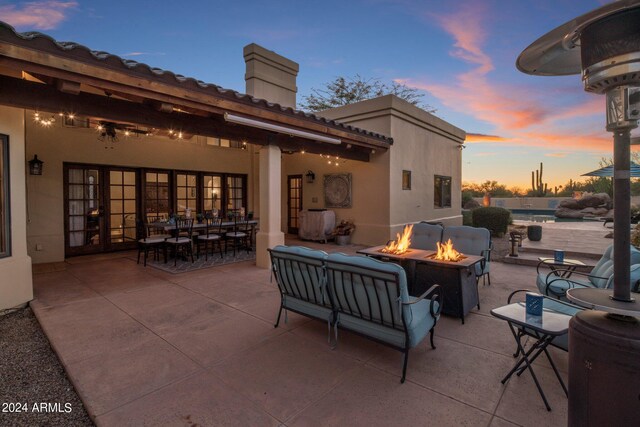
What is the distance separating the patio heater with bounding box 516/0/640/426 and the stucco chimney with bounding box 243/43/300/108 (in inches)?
357

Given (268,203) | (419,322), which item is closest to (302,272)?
(419,322)

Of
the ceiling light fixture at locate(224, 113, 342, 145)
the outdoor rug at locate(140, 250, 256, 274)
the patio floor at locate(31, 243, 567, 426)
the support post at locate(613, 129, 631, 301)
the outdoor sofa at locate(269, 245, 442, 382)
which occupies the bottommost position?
the patio floor at locate(31, 243, 567, 426)

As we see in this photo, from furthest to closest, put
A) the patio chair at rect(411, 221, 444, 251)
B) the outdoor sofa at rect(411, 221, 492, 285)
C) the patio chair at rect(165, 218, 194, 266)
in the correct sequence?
the patio chair at rect(165, 218, 194, 266) → the patio chair at rect(411, 221, 444, 251) → the outdoor sofa at rect(411, 221, 492, 285)

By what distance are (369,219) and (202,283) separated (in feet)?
18.5

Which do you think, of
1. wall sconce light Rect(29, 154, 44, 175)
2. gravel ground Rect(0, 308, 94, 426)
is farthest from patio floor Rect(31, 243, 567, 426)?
wall sconce light Rect(29, 154, 44, 175)

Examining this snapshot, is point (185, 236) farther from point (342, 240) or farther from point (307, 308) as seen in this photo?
point (307, 308)

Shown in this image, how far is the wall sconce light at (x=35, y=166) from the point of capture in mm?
7121

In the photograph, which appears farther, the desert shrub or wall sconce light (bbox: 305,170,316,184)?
wall sconce light (bbox: 305,170,316,184)

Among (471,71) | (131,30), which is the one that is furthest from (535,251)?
(131,30)

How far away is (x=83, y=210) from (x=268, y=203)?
5224 millimetres

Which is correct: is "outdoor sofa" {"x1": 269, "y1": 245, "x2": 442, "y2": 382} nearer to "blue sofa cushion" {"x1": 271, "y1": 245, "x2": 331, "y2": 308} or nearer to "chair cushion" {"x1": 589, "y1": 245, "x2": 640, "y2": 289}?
"blue sofa cushion" {"x1": 271, "y1": 245, "x2": 331, "y2": 308}

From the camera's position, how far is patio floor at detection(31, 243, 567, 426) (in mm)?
2230

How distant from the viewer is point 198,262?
7.30 meters

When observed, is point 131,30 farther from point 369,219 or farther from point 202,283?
point 369,219
